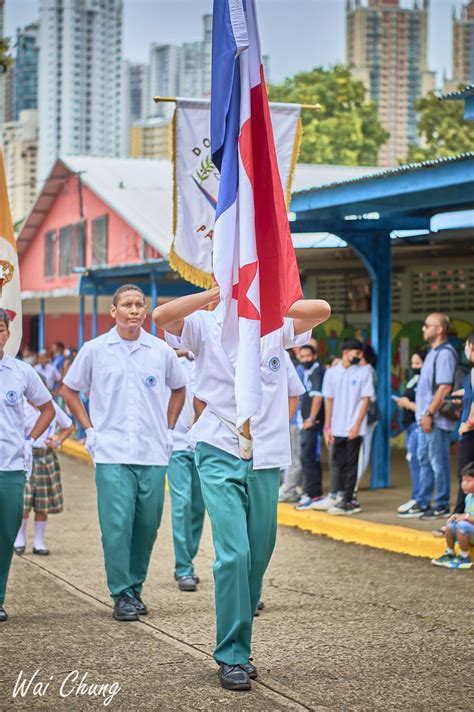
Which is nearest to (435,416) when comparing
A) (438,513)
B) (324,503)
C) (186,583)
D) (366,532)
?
(438,513)

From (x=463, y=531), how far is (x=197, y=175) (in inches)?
138

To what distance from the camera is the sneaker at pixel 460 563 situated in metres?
9.38

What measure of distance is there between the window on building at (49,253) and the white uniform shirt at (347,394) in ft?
80.7

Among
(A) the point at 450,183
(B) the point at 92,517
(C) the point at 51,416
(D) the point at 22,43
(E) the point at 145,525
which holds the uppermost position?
(D) the point at 22,43

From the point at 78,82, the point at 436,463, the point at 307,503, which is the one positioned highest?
the point at 78,82

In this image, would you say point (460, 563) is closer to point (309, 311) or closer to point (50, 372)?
point (309, 311)

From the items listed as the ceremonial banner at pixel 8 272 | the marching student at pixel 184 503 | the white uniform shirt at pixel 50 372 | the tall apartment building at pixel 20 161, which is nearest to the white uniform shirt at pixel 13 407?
the ceremonial banner at pixel 8 272

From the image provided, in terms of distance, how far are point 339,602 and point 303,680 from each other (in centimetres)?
222

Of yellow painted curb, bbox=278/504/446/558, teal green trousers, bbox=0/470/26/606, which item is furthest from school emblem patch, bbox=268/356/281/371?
yellow painted curb, bbox=278/504/446/558

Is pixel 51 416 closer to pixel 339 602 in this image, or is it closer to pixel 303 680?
pixel 339 602

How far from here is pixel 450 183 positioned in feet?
33.5

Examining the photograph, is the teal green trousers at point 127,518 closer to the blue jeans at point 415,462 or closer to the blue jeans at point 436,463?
the blue jeans at point 436,463

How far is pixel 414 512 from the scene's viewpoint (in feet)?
38.3

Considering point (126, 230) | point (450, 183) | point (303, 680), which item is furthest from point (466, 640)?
point (126, 230)
